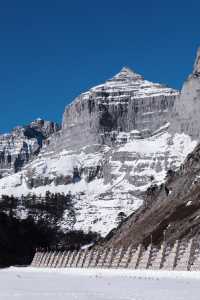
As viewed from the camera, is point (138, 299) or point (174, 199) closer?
point (138, 299)

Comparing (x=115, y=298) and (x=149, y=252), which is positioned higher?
(x=115, y=298)

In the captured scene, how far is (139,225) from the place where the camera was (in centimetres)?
17600

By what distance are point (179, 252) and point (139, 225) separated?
129083mm

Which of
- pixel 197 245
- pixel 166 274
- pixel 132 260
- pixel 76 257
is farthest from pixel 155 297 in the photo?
pixel 76 257

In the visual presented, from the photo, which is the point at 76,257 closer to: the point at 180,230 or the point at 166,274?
the point at 180,230

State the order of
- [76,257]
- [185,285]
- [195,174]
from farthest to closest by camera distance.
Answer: [195,174], [76,257], [185,285]

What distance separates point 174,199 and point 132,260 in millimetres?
119384

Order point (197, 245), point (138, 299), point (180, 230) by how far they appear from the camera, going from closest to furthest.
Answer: point (138, 299) → point (197, 245) → point (180, 230)

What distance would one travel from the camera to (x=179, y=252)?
47.6 meters

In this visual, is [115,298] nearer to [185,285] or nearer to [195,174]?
[185,285]

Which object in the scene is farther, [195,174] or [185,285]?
[195,174]

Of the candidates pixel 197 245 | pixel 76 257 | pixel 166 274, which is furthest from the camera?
pixel 76 257

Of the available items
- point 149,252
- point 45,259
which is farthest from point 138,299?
point 45,259

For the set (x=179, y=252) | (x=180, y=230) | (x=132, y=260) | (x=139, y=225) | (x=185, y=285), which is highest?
(x=185, y=285)
